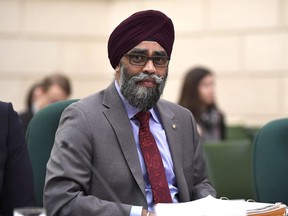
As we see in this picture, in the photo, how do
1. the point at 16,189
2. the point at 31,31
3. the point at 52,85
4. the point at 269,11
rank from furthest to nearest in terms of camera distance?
the point at 31,31, the point at 269,11, the point at 52,85, the point at 16,189

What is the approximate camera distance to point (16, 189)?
3113 millimetres

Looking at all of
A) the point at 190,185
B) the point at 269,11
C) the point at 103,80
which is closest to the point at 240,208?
the point at 190,185

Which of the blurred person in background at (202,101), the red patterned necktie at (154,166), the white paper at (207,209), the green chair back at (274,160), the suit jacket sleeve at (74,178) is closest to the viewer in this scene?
the white paper at (207,209)

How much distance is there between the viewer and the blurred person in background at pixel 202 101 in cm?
689

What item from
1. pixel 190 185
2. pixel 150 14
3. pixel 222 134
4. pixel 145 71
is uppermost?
pixel 150 14

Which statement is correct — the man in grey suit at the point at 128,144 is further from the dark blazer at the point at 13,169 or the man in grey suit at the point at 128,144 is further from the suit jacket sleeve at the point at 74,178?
the dark blazer at the point at 13,169

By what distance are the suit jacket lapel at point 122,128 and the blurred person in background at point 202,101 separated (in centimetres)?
352

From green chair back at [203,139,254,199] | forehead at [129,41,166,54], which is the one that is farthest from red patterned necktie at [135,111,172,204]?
green chair back at [203,139,254,199]

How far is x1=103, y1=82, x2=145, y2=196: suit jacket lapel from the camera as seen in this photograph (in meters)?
3.16

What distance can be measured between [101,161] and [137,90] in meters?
0.38

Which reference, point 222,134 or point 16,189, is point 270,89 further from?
point 16,189

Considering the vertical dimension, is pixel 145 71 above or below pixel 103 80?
above

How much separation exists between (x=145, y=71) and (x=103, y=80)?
636 cm

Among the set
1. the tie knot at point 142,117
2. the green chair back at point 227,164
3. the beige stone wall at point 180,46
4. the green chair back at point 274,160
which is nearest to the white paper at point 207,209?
the tie knot at point 142,117
